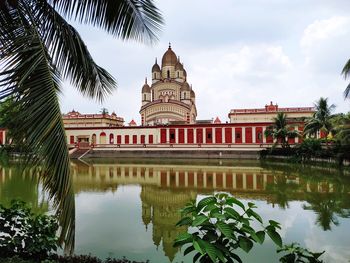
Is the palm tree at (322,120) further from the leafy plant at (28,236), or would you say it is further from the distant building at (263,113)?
the leafy plant at (28,236)

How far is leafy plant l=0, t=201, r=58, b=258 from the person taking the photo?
13.0 feet

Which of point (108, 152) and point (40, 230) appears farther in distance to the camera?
point (108, 152)

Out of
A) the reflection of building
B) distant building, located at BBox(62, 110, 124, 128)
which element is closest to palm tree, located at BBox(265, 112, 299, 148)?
the reflection of building

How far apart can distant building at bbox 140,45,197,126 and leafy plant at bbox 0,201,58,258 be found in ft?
127

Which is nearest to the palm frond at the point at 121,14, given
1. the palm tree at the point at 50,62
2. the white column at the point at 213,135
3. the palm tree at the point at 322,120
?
the palm tree at the point at 50,62

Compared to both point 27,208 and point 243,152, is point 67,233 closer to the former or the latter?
point 27,208

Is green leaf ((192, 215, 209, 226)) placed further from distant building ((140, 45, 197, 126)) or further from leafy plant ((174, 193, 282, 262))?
distant building ((140, 45, 197, 126))

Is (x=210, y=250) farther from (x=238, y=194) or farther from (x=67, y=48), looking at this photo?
(x=238, y=194)

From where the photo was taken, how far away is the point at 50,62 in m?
3.87

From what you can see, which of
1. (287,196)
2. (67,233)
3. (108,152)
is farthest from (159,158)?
(67,233)

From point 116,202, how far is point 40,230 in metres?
6.04

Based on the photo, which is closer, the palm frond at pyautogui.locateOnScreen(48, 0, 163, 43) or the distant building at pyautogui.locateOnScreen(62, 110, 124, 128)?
the palm frond at pyautogui.locateOnScreen(48, 0, 163, 43)

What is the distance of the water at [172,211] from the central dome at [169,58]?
37.8 m

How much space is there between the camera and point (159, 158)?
33.2 m
